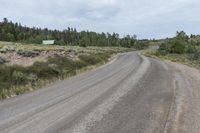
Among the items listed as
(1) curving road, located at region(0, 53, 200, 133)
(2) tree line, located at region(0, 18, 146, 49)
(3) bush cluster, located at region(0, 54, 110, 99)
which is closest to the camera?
(1) curving road, located at region(0, 53, 200, 133)

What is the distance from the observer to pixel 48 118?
10.4m

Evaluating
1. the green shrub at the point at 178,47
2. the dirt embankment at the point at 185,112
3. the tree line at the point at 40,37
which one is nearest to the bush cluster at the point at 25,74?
the dirt embankment at the point at 185,112

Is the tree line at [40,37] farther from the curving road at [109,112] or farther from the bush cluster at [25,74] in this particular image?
the curving road at [109,112]

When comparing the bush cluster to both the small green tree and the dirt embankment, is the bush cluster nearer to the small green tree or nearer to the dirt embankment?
the dirt embankment

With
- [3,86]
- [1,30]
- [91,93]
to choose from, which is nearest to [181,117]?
[91,93]

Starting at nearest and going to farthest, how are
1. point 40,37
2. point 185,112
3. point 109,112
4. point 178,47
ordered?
1. point 185,112
2. point 109,112
3. point 178,47
4. point 40,37

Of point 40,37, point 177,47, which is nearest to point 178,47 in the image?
point 177,47

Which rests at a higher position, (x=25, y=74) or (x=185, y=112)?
(x=185, y=112)

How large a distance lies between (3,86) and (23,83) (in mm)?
1653

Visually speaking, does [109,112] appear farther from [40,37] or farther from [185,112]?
[40,37]

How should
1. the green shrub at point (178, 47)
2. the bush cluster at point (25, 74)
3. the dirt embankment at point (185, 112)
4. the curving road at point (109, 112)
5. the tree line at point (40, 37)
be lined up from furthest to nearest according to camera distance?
1. the tree line at point (40, 37)
2. the green shrub at point (178, 47)
3. the bush cluster at point (25, 74)
4. the curving road at point (109, 112)
5. the dirt embankment at point (185, 112)

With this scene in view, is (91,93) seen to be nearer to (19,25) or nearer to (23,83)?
(23,83)

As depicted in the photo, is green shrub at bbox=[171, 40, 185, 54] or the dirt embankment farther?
green shrub at bbox=[171, 40, 185, 54]

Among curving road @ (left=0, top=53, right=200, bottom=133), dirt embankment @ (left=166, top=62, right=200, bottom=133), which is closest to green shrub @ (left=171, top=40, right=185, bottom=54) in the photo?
curving road @ (left=0, top=53, right=200, bottom=133)
